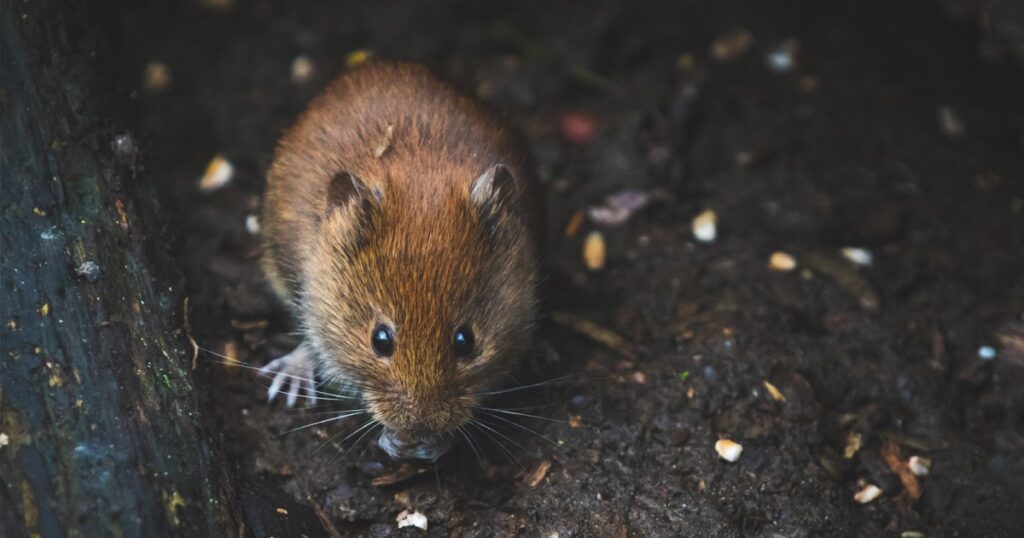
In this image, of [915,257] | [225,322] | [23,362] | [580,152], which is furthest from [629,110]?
[23,362]

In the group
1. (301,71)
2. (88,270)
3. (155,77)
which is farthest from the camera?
(301,71)

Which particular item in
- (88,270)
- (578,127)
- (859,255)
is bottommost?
(859,255)

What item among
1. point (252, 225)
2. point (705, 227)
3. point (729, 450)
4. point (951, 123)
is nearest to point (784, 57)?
point (951, 123)

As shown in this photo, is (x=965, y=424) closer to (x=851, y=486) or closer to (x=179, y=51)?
(x=851, y=486)

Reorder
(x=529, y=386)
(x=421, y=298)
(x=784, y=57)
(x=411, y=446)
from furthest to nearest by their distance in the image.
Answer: (x=784, y=57) < (x=529, y=386) < (x=411, y=446) < (x=421, y=298)

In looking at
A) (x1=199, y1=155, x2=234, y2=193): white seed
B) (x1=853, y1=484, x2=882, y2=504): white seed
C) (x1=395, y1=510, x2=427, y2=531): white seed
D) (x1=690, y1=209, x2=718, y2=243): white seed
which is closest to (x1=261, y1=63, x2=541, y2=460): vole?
(x1=395, y1=510, x2=427, y2=531): white seed

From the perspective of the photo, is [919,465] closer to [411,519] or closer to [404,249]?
[411,519]

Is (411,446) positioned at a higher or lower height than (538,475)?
higher
